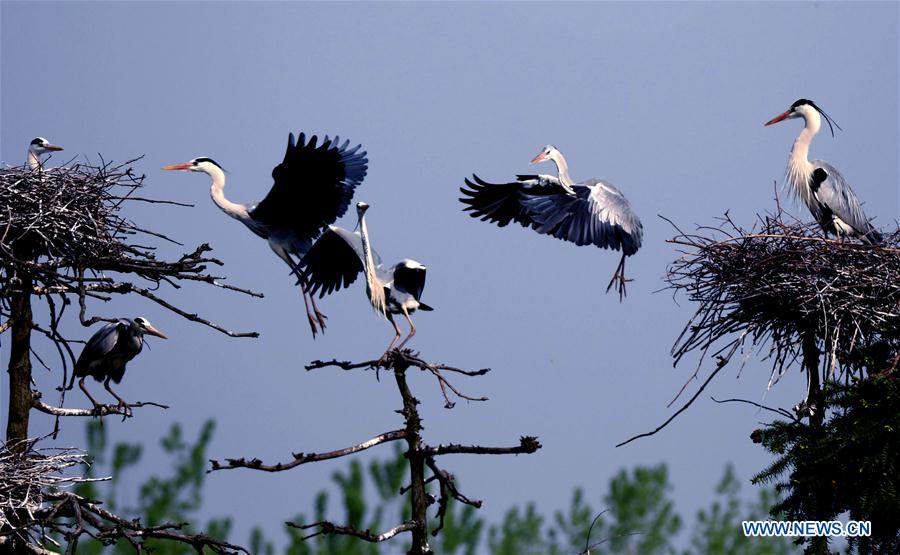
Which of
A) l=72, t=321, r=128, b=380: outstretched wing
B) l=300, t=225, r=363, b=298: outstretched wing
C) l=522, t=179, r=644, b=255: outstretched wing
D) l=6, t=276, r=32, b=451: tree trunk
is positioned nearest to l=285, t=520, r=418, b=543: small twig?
l=6, t=276, r=32, b=451: tree trunk

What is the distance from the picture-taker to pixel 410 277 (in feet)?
22.1

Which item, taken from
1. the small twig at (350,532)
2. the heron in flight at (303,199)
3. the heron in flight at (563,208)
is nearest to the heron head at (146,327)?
the heron in flight at (303,199)

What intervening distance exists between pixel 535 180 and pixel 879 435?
13.4 feet

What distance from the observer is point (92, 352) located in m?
7.89

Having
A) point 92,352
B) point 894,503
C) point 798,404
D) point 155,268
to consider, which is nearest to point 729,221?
point 798,404

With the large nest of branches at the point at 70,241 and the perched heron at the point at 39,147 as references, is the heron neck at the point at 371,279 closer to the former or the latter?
the large nest of branches at the point at 70,241

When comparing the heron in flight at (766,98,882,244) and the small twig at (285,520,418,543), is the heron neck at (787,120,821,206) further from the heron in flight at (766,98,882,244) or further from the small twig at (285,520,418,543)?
the small twig at (285,520,418,543)

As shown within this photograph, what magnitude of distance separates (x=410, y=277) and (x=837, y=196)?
3957 millimetres

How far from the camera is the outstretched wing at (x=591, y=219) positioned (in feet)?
30.0

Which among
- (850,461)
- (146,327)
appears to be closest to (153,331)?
(146,327)

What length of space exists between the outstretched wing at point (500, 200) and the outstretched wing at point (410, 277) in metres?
3.19

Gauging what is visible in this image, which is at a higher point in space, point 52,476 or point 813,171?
point 813,171

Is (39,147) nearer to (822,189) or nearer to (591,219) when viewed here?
(591,219)

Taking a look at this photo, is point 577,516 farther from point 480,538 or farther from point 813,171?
point 813,171
